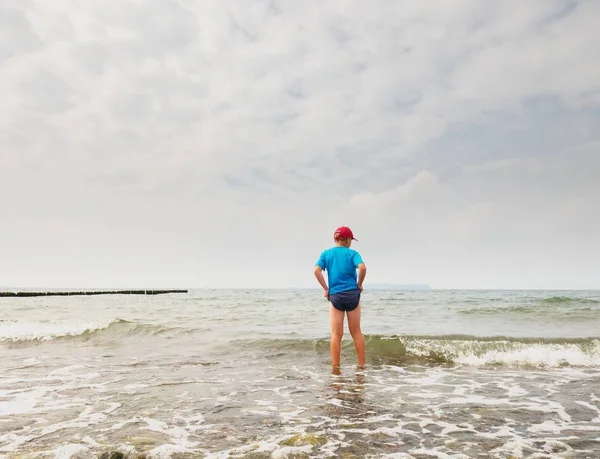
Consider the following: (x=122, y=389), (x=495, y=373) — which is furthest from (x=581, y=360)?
(x=122, y=389)

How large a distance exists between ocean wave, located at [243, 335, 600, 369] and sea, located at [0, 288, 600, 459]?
0.15 ft

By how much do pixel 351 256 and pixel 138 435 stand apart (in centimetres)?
498

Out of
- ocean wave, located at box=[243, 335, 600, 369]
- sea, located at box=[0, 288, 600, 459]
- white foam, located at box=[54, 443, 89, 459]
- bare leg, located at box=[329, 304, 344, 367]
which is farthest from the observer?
ocean wave, located at box=[243, 335, 600, 369]

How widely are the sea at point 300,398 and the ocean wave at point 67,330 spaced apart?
147cm

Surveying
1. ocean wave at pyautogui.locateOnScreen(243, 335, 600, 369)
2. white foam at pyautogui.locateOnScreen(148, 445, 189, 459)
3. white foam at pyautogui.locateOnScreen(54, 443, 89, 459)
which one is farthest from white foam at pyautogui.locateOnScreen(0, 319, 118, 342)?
white foam at pyautogui.locateOnScreen(148, 445, 189, 459)

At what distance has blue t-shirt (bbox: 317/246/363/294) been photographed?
27.3 feet

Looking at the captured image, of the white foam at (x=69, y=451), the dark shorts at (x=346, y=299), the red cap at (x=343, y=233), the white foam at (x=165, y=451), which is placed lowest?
the white foam at (x=165, y=451)

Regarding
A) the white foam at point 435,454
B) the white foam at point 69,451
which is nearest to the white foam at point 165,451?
the white foam at point 69,451

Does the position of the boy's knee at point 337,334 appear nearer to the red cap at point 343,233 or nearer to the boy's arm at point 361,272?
the boy's arm at point 361,272

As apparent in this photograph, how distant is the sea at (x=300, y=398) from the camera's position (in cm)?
422

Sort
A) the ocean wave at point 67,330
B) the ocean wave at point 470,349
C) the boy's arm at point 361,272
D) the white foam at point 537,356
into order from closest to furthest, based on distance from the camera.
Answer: the boy's arm at point 361,272, the white foam at point 537,356, the ocean wave at point 470,349, the ocean wave at point 67,330

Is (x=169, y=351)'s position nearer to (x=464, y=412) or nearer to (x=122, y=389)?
(x=122, y=389)

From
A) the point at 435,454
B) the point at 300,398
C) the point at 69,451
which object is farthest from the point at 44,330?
the point at 435,454

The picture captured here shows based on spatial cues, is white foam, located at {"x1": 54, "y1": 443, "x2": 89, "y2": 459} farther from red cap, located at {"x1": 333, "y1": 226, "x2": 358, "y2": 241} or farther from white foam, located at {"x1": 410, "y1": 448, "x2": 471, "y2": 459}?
red cap, located at {"x1": 333, "y1": 226, "x2": 358, "y2": 241}
